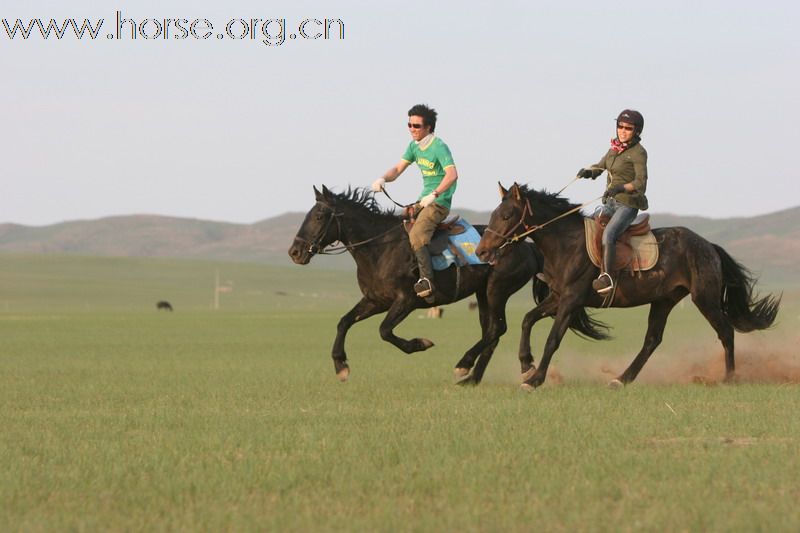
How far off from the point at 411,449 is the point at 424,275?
5665mm

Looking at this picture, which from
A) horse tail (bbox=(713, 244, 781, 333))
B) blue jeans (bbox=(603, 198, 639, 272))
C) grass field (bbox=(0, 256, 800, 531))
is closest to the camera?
grass field (bbox=(0, 256, 800, 531))

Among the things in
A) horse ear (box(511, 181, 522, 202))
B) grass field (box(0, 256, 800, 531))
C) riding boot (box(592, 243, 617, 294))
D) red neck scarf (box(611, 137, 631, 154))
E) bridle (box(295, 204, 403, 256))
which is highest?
red neck scarf (box(611, 137, 631, 154))

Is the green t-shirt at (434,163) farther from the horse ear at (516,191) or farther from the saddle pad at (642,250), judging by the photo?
the saddle pad at (642,250)

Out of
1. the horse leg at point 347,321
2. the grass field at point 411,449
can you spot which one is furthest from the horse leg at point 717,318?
the horse leg at point 347,321

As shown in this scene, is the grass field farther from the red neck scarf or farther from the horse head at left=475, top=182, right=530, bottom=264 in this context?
the red neck scarf

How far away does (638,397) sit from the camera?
42.7 ft

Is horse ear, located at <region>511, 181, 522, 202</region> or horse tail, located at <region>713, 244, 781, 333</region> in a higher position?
horse ear, located at <region>511, 181, 522, 202</region>

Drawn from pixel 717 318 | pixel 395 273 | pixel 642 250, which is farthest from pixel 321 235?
pixel 717 318

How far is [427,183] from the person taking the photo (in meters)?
14.9

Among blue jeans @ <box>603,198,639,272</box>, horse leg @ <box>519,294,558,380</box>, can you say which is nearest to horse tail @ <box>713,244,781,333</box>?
blue jeans @ <box>603,198,639,272</box>

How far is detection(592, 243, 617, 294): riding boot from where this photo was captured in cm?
1384

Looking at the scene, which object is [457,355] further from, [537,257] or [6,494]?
[6,494]

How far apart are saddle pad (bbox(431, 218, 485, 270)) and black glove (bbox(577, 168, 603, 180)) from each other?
159 centimetres

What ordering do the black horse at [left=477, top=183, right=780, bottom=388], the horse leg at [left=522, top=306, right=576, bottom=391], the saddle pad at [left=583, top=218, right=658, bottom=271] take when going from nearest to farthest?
1. the horse leg at [left=522, top=306, right=576, bottom=391]
2. the black horse at [left=477, top=183, right=780, bottom=388]
3. the saddle pad at [left=583, top=218, right=658, bottom=271]
